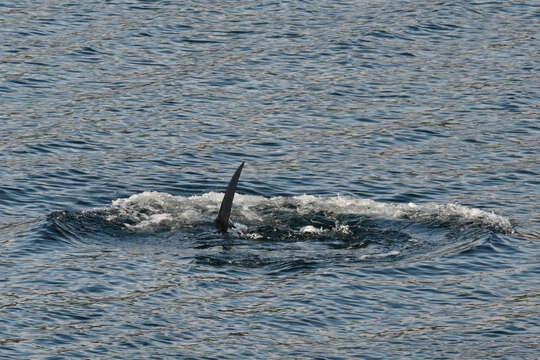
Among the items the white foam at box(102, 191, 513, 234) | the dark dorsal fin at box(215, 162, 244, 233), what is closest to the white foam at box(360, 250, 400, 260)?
the white foam at box(102, 191, 513, 234)

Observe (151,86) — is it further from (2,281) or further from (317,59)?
(2,281)

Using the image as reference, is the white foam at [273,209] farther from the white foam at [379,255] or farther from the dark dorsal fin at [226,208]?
the white foam at [379,255]

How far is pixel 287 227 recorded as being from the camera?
91.1 feet

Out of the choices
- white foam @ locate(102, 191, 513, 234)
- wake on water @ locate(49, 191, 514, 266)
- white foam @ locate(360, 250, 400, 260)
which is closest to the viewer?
white foam @ locate(360, 250, 400, 260)

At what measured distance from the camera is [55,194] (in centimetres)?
3014

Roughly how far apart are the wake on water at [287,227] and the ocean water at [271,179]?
0.07m

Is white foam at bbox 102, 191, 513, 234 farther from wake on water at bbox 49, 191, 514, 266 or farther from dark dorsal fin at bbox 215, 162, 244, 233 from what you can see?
dark dorsal fin at bbox 215, 162, 244, 233

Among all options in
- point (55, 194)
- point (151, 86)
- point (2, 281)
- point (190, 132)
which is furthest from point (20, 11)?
point (2, 281)

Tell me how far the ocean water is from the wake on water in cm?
7

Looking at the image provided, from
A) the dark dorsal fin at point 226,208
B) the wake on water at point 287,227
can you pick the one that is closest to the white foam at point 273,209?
the wake on water at point 287,227

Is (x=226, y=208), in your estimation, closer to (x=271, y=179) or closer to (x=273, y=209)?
(x=273, y=209)

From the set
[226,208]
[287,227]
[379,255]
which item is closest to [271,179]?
[287,227]

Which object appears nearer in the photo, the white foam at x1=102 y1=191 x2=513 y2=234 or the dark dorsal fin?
the dark dorsal fin

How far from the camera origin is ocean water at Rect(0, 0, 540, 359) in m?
22.6
